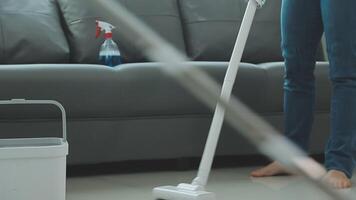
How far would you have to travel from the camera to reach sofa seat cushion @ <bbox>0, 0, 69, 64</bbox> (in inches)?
93.4

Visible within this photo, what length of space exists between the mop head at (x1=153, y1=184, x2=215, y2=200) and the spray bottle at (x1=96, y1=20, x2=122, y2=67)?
1.04m

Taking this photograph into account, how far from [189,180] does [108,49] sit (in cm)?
71

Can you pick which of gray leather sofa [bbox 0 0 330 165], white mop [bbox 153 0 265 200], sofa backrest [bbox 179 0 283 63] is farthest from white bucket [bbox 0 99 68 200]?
sofa backrest [bbox 179 0 283 63]

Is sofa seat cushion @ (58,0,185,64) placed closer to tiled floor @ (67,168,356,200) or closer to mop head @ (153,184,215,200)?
tiled floor @ (67,168,356,200)

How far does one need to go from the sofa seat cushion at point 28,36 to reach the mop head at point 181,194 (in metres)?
1.20

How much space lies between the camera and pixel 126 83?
6.74ft

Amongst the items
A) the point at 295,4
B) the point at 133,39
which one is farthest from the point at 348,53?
the point at 133,39

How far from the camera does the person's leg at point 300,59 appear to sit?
6.01ft

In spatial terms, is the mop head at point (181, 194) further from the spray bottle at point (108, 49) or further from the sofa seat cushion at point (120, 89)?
the spray bottle at point (108, 49)

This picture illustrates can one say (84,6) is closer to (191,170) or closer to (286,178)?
Result: (191,170)

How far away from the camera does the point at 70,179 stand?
204cm

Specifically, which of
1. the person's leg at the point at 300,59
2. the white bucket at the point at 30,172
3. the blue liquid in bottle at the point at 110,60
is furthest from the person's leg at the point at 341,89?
the blue liquid in bottle at the point at 110,60

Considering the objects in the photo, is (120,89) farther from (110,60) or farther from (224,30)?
(224,30)

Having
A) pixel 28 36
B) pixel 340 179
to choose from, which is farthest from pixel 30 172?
pixel 28 36
